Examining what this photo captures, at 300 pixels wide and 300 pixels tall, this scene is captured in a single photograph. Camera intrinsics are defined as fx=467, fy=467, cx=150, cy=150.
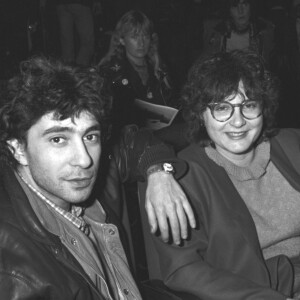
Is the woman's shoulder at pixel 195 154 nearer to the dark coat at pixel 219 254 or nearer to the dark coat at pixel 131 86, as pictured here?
the dark coat at pixel 219 254

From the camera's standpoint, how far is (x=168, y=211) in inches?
65.5

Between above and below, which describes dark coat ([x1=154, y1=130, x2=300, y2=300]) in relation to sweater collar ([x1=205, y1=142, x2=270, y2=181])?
below

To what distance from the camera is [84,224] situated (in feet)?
5.65

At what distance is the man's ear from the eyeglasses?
87cm

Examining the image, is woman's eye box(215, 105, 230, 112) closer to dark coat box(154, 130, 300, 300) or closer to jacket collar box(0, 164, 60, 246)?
dark coat box(154, 130, 300, 300)

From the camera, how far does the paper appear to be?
9.96 feet

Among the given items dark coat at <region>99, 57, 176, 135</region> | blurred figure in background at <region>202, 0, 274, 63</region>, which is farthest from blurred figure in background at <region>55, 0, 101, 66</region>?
blurred figure in background at <region>202, 0, 274, 63</region>

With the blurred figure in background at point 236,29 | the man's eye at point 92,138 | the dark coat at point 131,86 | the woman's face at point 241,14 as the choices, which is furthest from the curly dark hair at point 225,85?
the woman's face at point 241,14

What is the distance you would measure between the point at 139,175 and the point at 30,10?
13.4 ft

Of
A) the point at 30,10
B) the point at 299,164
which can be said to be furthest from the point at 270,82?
the point at 30,10

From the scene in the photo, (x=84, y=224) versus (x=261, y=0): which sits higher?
(x=261, y=0)

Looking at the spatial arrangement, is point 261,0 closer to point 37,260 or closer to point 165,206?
point 165,206

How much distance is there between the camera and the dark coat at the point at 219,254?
5.82 ft

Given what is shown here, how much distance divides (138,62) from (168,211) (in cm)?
257
